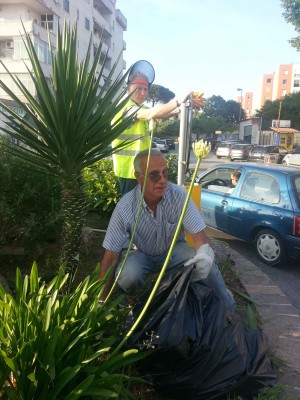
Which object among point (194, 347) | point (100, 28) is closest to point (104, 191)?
point (194, 347)

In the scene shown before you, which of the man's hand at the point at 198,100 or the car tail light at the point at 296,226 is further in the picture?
the car tail light at the point at 296,226

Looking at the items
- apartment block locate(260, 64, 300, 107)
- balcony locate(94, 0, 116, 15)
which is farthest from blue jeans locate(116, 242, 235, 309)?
apartment block locate(260, 64, 300, 107)

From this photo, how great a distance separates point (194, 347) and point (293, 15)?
36.8 m

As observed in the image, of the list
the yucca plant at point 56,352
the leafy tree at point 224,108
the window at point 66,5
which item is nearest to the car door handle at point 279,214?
the yucca plant at point 56,352

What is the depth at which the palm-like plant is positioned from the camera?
8.13 ft

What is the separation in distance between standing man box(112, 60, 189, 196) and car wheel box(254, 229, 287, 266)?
93.4 inches

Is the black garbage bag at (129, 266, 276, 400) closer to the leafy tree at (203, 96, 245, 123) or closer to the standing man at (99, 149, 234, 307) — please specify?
the standing man at (99, 149, 234, 307)

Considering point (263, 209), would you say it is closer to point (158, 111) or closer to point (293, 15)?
point (158, 111)

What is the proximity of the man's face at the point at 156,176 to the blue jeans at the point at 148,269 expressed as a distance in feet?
1.53

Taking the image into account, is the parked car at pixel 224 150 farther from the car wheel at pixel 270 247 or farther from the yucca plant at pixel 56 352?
the yucca plant at pixel 56 352

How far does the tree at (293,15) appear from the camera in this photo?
3231 cm

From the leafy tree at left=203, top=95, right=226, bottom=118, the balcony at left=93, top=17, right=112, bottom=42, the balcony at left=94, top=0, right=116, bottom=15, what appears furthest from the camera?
the leafy tree at left=203, top=95, right=226, bottom=118

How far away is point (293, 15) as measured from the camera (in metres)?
32.8

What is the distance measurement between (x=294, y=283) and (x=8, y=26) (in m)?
35.0
